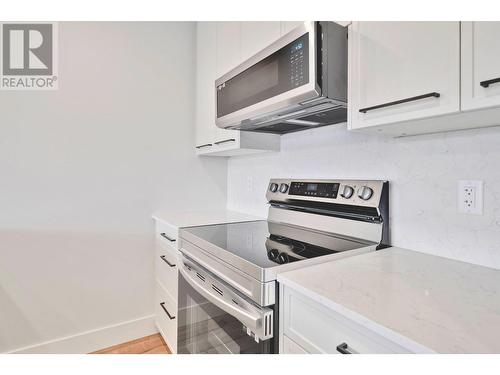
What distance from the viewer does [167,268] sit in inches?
70.7

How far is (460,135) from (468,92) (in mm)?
340

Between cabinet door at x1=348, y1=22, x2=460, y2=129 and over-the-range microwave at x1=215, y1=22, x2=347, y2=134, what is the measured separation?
2.4 inches

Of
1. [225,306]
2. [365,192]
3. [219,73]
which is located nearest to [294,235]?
[365,192]

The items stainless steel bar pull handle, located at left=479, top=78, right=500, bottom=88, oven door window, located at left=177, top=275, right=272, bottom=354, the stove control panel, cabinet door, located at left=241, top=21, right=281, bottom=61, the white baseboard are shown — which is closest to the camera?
stainless steel bar pull handle, located at left=479, top=78, right=500, bottom=88

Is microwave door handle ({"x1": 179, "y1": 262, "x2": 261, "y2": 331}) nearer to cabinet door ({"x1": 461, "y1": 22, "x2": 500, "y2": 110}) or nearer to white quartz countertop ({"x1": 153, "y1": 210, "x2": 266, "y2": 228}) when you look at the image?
white quartz countertop ({"x1": 153, "y1": 210, "x2": 266, "y2": 228})

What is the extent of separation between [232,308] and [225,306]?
0.05 metres

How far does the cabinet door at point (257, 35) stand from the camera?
1403 millimetres

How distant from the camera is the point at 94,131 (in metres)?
1.89

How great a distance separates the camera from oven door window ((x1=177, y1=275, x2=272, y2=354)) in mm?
1022

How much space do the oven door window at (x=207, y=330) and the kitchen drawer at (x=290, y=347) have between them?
0.18 ft

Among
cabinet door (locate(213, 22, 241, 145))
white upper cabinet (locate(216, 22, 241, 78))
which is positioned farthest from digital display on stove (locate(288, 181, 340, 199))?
white upper cabinet (locate(216, 22, 241, 78))

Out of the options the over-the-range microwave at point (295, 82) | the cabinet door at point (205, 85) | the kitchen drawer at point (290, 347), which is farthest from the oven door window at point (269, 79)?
the kitchen drawer at point (290, 347)

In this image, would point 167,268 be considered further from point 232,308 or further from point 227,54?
point 227,54
